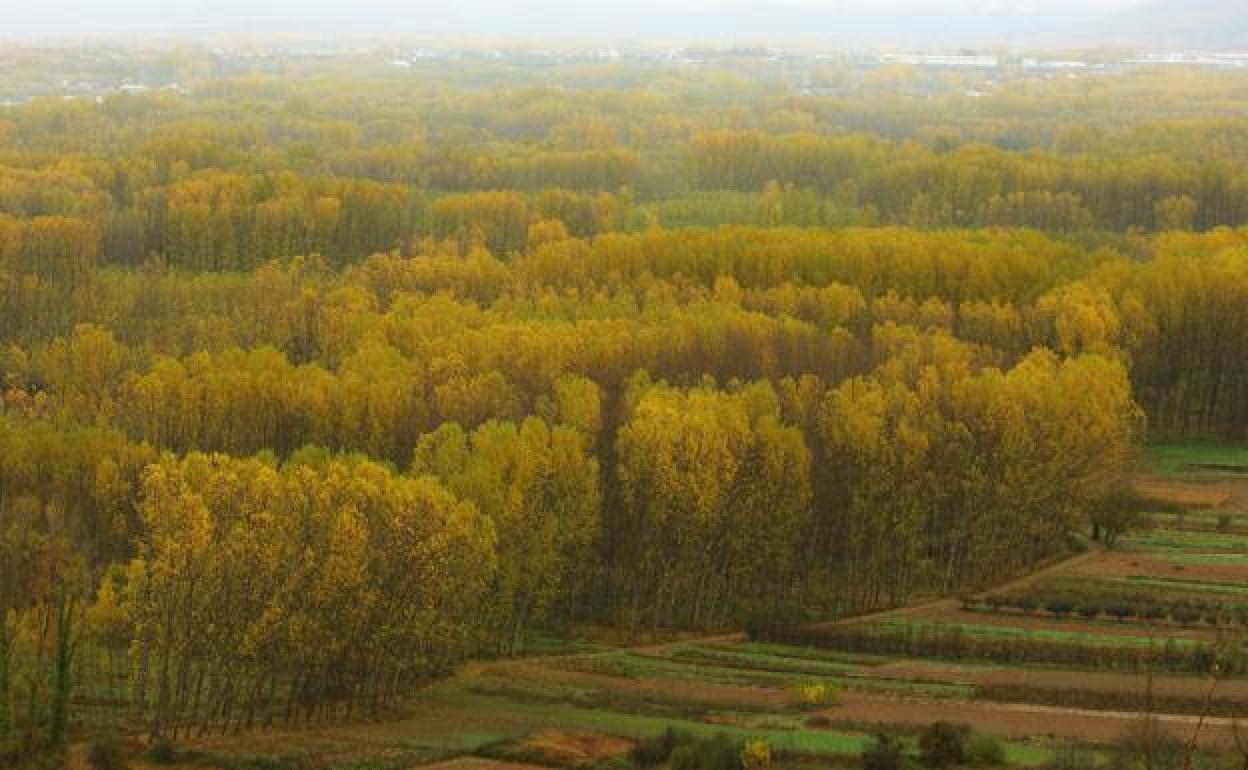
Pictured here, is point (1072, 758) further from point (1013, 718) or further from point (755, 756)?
point (755, 756)

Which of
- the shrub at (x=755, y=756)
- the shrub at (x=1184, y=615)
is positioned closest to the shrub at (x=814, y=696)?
the shrub at (x=755, y=756)

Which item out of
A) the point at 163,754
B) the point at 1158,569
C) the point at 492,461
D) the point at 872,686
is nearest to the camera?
the point at 163,754

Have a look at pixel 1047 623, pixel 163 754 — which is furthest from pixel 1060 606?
pixel 163 754

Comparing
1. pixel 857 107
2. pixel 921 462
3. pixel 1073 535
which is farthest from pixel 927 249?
pixel 857 107

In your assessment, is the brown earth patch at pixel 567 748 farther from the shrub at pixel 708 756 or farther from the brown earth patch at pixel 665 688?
the brown earth patch at pixel 665 688

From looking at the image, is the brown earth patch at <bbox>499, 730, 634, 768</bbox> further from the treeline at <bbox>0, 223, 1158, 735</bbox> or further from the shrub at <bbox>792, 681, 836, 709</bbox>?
the shrub at <bbox>792, 681, 836, 709</bbox>

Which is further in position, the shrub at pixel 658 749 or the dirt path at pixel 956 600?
the dirt path at pixel 956 600

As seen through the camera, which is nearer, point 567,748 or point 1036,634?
point 567,748
